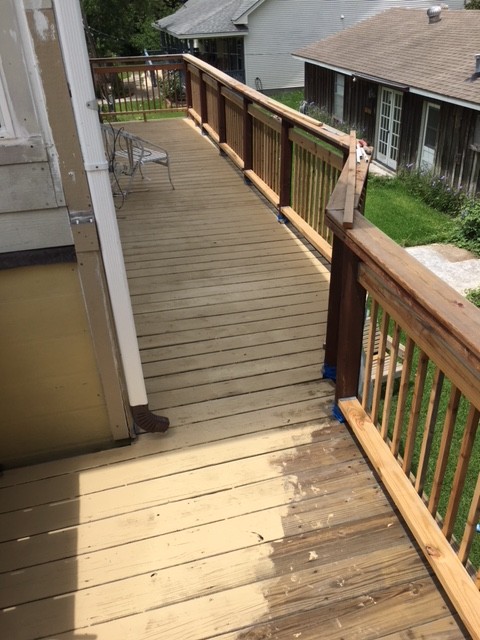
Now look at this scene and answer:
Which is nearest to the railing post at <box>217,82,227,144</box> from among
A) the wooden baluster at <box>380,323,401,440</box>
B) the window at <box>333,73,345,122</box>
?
the wooden baluster at <box>380,323,401,440</box>

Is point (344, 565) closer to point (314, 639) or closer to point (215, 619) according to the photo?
point (314, 639)

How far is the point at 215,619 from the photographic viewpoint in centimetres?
187

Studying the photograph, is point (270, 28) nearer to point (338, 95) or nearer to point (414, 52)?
point (338, 95)

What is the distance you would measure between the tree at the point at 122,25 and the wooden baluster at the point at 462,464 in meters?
28.0

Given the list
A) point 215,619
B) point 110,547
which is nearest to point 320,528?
point 215,619

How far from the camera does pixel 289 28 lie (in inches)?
920

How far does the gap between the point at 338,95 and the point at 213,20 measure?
815 centimetres

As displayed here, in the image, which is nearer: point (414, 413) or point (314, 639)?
point (314, 639)

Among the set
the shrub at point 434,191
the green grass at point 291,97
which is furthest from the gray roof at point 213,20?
the shrub at point 434,191

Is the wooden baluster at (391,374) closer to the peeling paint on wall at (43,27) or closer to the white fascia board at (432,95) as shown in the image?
the peeling paint on wall at (43,27)

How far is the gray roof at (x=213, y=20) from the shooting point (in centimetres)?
2227

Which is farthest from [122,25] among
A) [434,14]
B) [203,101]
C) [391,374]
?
[391,374]

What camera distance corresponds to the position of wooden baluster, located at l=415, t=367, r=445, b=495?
1.79 meters

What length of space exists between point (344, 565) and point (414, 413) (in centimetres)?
62
